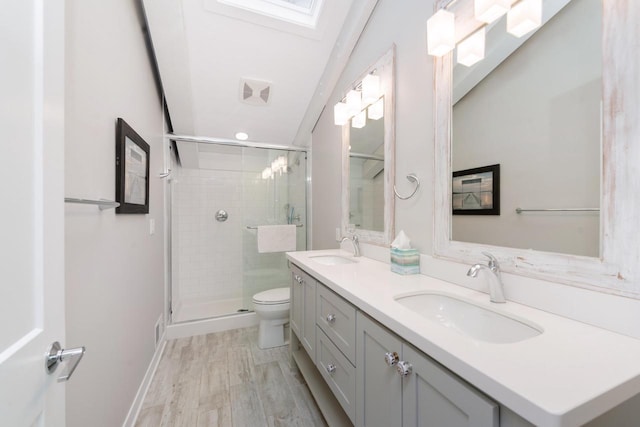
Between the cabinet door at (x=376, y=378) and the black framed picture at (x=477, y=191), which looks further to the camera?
the black framed picture at (x=477, y=191)

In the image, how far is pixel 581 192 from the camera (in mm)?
789

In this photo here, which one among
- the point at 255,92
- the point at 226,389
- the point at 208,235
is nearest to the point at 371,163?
the point at 255,92

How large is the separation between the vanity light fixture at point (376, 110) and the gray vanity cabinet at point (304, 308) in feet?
3.72

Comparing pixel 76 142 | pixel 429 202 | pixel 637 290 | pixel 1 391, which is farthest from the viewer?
pixel 429 202

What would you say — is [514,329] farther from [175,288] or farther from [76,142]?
[175,288]

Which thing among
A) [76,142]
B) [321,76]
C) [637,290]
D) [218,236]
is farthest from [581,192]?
[218,236]

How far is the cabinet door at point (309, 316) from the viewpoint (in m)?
1.46

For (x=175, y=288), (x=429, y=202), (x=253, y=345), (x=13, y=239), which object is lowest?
(x=253, y=345)

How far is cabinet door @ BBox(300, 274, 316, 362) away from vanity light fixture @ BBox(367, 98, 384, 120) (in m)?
1.14

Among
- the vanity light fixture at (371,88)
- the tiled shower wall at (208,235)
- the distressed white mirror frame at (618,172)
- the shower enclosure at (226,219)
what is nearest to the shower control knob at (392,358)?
the distressed white mirror frame at (618,172)

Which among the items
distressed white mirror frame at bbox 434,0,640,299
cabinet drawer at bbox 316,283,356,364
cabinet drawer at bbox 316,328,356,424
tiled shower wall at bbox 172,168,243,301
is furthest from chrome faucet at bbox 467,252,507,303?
tiled shower wall at bbox 172,168,243,301

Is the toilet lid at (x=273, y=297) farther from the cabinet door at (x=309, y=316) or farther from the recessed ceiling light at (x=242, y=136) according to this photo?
the recessed ceiling light at (x=242, y=136)

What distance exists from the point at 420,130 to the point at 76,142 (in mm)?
1467

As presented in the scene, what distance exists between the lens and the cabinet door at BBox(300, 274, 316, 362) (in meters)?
1.46
